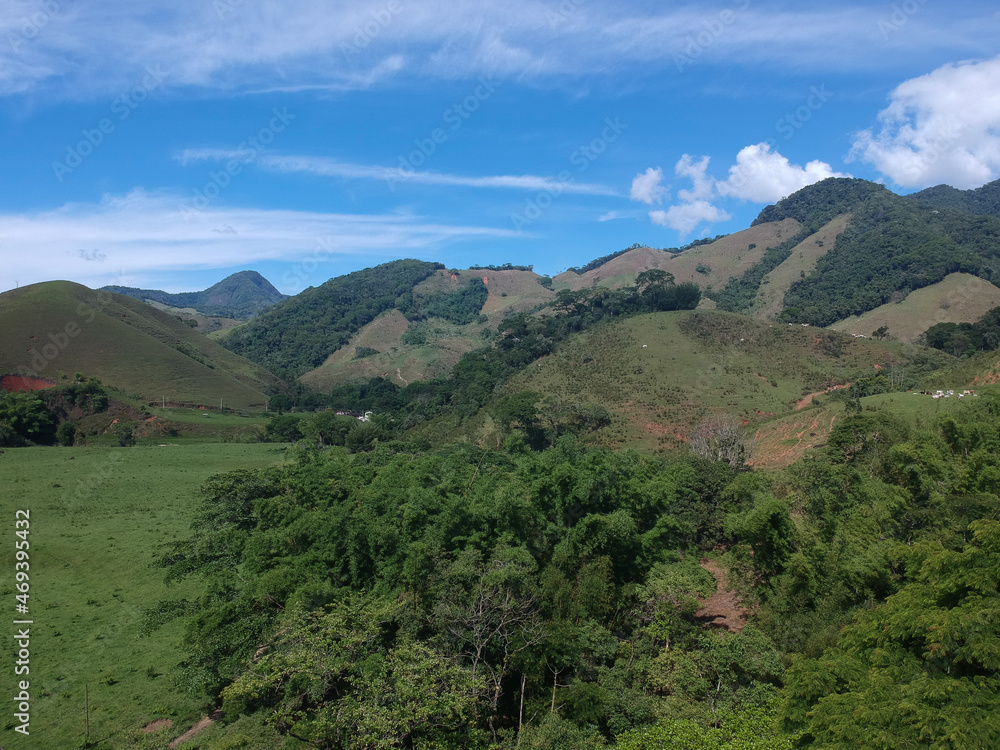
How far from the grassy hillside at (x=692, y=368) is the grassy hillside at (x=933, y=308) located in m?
40.9

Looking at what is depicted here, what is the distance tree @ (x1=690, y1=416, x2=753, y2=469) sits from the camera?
44.0 metres

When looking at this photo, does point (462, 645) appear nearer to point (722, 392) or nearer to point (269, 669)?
point (269, 669)

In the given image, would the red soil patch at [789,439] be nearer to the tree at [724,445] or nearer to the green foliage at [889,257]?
the tree at [724,445]

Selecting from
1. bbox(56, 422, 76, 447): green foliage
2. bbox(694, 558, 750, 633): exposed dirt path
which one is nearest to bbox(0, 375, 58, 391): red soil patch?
bbox(56, 422, 76, 447): green foliage

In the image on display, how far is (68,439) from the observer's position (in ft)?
250

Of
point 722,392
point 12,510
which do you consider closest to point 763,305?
point 722,392

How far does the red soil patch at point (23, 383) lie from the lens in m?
86.7

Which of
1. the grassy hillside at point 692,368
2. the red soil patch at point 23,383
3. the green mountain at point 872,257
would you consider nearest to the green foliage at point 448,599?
the grassy hillside at point 692,368

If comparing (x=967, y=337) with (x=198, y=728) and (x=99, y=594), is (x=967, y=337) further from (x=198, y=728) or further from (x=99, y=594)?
(x=99, y=594)

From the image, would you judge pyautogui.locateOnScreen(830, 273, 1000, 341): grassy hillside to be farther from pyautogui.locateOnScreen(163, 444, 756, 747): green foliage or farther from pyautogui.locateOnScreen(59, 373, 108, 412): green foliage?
pyautogui.locateOnScreen(59, 373, 108, 412): green foliage

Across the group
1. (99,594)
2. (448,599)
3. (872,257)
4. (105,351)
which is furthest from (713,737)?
(872,257)

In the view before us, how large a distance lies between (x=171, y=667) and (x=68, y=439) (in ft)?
224

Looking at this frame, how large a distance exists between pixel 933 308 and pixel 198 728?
136328 mm

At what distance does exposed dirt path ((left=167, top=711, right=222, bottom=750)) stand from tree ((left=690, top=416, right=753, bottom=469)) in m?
34.5
